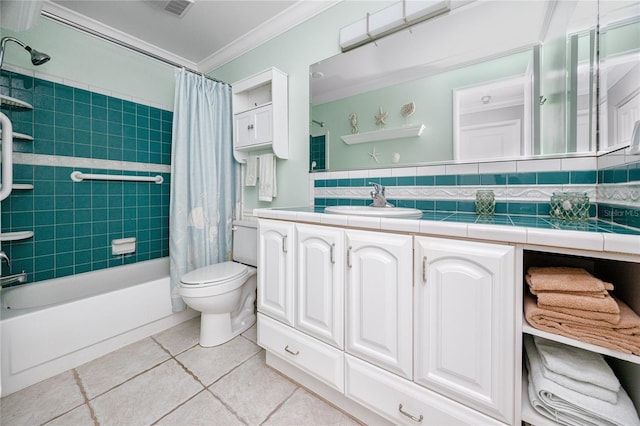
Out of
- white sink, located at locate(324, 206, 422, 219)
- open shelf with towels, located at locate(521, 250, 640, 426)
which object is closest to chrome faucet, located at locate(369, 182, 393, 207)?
white sink, located at locate(324, 206, 422, 219)

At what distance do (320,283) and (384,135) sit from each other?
0.96m

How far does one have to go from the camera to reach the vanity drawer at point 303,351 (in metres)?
1.15

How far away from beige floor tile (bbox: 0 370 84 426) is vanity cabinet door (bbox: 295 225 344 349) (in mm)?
1213

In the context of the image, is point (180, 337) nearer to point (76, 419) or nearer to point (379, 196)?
point (76, 419)

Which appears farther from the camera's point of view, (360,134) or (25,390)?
(360,134)

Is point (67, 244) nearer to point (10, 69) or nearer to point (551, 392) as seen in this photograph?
point (10, 69)

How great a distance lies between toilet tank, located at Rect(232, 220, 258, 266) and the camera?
6.70 ft

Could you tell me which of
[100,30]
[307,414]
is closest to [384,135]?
[307,414]

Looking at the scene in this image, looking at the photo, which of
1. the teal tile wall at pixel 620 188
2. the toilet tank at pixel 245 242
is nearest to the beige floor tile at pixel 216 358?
the toilet tank at pixel 245 242

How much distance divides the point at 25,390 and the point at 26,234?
0.97 m

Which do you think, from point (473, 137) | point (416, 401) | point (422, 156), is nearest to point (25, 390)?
point (416, 401)

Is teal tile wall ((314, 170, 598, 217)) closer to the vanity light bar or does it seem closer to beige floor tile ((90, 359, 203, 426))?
the vanity light bar

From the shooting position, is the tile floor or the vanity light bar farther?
the vanity light bar

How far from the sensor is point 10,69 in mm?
1680
